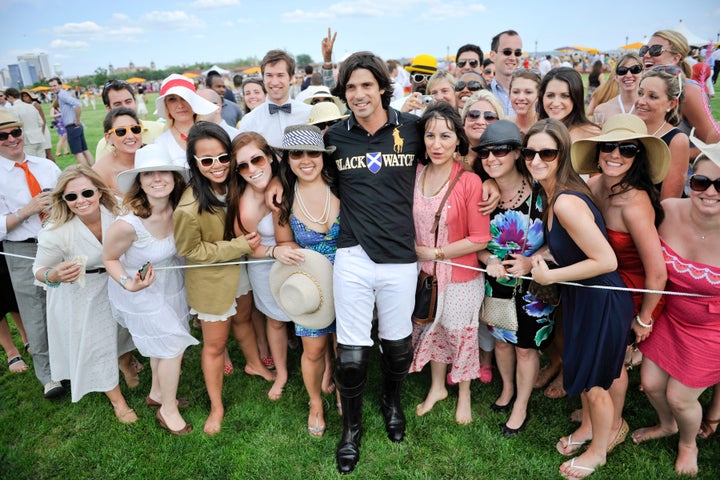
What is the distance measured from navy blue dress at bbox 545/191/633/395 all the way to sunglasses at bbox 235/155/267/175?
6.94 ft

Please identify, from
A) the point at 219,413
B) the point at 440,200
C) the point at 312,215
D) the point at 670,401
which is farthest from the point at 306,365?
the point at 670,401

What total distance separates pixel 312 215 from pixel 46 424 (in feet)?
10.2

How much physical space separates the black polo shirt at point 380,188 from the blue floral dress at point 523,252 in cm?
66

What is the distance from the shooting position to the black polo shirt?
10.1 ft

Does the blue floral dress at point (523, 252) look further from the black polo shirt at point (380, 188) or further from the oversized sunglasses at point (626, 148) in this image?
the black polo shirt at point (380, 188)

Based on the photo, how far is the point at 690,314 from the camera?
2762mm

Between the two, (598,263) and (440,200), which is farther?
(440,200)

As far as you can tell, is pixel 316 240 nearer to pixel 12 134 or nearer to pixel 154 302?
pixel 154 302

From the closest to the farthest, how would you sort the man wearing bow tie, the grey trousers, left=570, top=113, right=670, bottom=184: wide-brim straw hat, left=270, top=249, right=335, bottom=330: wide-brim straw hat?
1. left=570, top=113, right=670, bottom=184: wide-brim straw hat
2. left=270, top=249, right=335, bottom=330: wide-brim straw hat
3. the grey trousers
4. the man wearing bow tie

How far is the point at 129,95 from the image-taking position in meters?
5.06

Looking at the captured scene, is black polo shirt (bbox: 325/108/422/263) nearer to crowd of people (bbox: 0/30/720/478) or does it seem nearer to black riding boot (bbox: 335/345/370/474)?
crowd of people (bbox: 0/30/720/478)

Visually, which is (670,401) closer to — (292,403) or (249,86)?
(292,403)

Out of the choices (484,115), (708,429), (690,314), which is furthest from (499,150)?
(708,429)

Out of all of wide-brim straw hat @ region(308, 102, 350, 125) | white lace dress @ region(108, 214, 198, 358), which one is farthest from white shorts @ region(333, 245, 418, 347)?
wide-brim straw hat @ region(308, 102, 350, 125)
